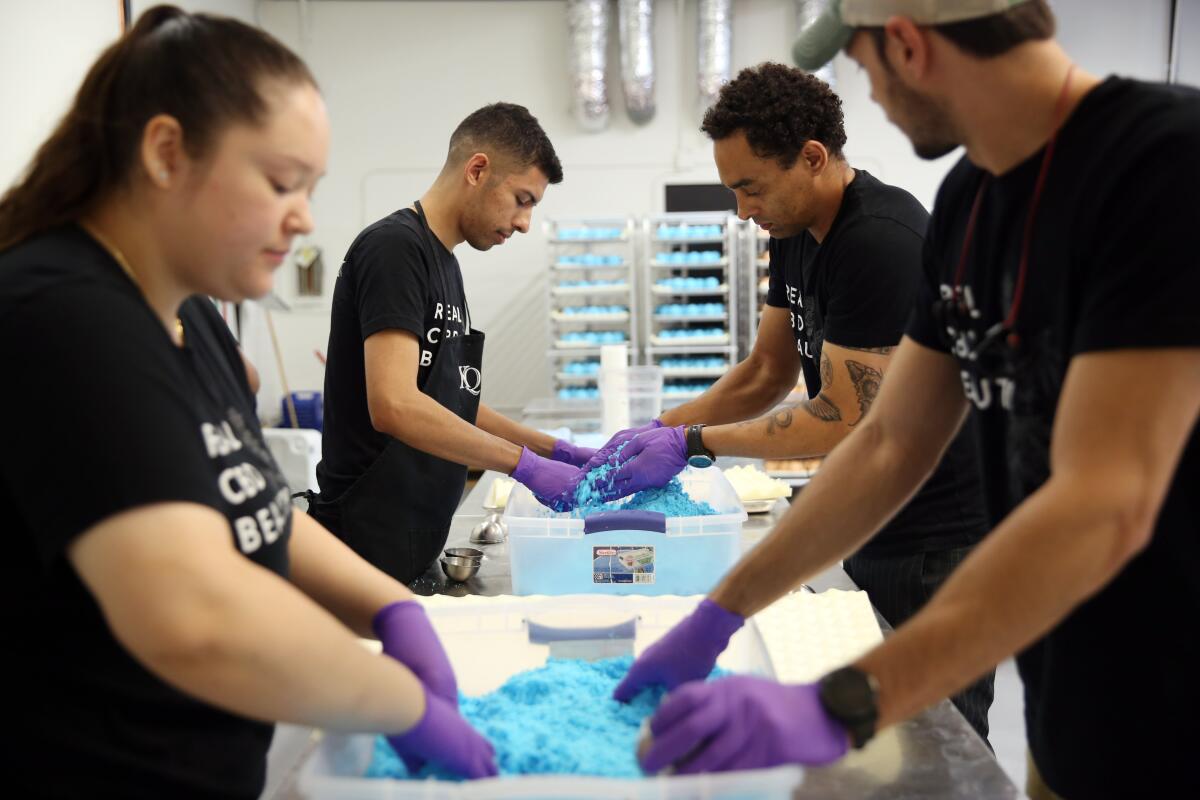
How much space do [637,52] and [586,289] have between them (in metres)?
1.54

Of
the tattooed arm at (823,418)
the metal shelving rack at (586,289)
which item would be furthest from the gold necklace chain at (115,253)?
the metal shelving rack at (586,289)

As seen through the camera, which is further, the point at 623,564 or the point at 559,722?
the point at 623,564

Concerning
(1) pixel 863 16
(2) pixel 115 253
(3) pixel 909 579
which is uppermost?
(1) pixel 863 16

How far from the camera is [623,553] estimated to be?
5.93ft

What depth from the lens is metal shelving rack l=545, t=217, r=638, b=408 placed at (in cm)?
590

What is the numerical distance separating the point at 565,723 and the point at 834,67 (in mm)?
5894

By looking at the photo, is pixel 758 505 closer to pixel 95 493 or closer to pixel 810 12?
pixel 95 493

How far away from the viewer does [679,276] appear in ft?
20.7

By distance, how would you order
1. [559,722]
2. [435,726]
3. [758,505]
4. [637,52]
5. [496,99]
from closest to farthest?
[435,726]
[559,722]
[758,505]
[637,52]
[496,99]

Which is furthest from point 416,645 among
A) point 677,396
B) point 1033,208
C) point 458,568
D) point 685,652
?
point 677,396

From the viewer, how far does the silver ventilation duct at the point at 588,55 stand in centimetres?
605

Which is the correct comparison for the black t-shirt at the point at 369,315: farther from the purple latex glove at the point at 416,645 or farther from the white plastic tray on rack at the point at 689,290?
the white plastic tray on rack at the point at 689,290

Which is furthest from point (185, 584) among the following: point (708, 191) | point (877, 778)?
point (708, 191)

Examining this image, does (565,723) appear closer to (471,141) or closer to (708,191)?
(471,141)
